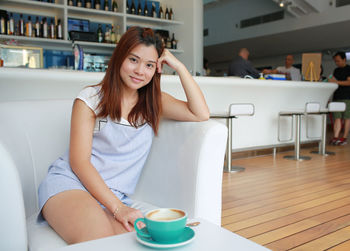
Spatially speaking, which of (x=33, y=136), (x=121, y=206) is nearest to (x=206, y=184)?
(x=121, y=206)

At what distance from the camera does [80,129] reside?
1.26 metres

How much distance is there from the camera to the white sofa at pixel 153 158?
1252mm

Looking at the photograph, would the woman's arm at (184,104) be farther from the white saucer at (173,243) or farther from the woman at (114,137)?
the white saucer at (173,243)

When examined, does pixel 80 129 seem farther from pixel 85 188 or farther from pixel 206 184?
pixel 206 184

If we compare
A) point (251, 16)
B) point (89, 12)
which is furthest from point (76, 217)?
point (251, 16)

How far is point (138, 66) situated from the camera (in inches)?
51.9

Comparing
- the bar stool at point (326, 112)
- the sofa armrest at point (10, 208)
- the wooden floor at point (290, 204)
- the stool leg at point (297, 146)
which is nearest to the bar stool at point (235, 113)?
the wooden floor at point (290, 204)

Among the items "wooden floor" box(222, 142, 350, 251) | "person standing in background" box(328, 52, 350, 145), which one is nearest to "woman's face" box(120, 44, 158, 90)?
"wooden floor" box(222, 142, 350, 251)

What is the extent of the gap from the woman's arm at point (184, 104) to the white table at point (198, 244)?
736 mm

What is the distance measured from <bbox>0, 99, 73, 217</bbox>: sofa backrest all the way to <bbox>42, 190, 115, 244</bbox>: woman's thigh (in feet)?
0.87

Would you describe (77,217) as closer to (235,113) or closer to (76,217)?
(76,217)

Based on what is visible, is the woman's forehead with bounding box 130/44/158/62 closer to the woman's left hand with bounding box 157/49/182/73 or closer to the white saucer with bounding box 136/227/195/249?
the woman's left hand with bounding box 157/49/182/73

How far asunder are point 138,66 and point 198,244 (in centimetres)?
79

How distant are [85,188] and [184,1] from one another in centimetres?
541
